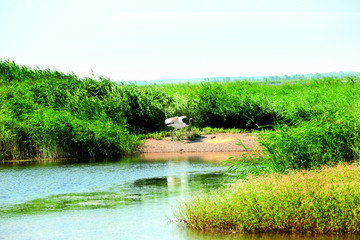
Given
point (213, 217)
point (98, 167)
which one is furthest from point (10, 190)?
point (213, 217)

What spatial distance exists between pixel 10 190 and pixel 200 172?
561 centimetres

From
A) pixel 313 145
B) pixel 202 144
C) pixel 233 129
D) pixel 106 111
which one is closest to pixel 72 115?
pixel 106 111

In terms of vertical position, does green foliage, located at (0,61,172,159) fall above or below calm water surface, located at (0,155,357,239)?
above

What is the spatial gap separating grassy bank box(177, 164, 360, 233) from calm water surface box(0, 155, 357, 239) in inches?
7.8

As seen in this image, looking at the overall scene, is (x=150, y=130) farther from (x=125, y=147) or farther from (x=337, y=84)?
(x=337, y=84)

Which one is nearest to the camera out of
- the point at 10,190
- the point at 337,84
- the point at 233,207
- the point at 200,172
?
the point at 233,207

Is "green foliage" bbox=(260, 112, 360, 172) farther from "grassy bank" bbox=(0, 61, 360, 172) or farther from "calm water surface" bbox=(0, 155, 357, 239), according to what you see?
"grassy bank" bbox=(0, 61, 360, 172)

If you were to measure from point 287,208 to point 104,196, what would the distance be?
5.32 meters

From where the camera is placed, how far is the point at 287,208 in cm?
742

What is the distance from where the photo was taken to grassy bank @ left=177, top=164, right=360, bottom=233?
24.1 feet

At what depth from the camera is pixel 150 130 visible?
76.4 feet

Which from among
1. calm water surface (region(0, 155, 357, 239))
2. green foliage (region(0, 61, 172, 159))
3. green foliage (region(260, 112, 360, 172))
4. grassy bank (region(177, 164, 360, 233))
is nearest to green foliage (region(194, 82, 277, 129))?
green foliage (region(0, 61, 172, 159))

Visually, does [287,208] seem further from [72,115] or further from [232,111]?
[232,111]

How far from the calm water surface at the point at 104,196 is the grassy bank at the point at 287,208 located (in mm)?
198
